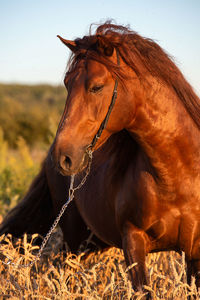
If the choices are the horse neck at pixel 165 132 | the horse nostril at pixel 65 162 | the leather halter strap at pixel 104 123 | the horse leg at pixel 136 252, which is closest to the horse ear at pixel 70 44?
the leather halter strap at pixel 104 123

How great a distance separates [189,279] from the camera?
324cm

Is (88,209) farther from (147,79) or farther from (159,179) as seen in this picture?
(147,79)

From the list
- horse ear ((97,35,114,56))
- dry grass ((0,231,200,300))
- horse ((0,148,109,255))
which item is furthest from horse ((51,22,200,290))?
horse ((0,148,109,255))

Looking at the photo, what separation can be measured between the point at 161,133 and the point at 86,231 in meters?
2.04

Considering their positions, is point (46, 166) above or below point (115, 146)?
below

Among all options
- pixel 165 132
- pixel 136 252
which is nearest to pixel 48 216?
pixel 136 252

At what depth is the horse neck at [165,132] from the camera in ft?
9.19

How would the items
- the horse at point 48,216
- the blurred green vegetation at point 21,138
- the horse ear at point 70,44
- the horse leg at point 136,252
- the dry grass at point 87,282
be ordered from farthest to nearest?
the blurred green vegetation at point 21,138, the horse at point 48,216, the horse leg at point 136,252, the horse ear at point 70,44, the dry grass at point 87,282

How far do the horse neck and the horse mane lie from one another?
0.06 meters

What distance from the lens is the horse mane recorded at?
266 centimetres

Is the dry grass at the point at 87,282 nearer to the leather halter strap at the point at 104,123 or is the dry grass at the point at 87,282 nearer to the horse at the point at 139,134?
the horse at the point at 139,134

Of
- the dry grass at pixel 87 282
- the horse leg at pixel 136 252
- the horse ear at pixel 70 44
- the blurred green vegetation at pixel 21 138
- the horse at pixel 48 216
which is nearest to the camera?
the dry grass at pixel 87 282

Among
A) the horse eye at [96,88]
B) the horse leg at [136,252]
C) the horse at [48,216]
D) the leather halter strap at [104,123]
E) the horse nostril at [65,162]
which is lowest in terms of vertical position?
the horse at [48,216]

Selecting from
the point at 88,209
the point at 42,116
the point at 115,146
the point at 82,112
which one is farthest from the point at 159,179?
the point at 42,116
